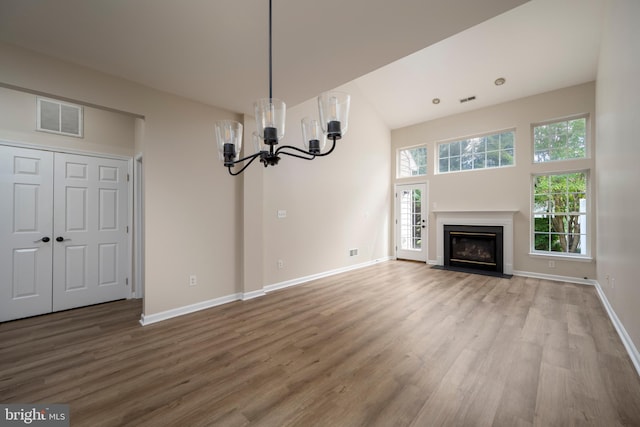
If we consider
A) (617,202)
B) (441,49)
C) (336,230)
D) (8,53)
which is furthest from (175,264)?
(441,49)

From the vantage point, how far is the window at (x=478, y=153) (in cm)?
540

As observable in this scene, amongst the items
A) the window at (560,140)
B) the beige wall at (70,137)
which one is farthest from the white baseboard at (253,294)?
the window at (560,140)

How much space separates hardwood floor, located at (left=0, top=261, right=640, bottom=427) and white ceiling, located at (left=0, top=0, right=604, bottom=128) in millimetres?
2738

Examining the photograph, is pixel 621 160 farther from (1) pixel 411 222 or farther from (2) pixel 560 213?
(1) pixel 411 222

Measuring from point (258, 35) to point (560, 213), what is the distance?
5.90 m

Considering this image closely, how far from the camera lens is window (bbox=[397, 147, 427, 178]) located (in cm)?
659

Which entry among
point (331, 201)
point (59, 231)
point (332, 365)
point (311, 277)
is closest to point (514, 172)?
point (331, 201)

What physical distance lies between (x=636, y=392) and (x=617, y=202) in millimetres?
1983

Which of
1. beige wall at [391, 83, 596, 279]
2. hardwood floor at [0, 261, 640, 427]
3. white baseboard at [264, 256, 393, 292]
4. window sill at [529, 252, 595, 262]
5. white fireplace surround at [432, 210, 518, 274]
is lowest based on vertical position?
hardwood floor at [0, 261, 640, 427]

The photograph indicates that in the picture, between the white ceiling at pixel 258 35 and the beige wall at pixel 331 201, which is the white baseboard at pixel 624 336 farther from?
the beige wall at pixel 331 201

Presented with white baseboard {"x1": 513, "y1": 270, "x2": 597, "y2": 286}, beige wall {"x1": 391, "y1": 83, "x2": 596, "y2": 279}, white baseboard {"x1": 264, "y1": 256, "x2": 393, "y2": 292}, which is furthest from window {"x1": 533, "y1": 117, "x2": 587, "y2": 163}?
white baseboard {"x1": 264, "y1": 256, "x2": 393, "y2": 292}

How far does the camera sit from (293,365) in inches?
83.3

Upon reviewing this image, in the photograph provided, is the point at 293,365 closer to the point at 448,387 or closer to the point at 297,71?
the point at 448,387

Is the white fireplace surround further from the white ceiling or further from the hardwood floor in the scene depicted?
the white ceiling
